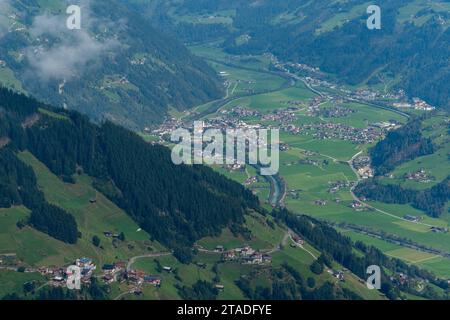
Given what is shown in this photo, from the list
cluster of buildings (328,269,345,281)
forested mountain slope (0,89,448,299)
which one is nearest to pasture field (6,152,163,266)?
forested mountain slope (0,89,448,299)

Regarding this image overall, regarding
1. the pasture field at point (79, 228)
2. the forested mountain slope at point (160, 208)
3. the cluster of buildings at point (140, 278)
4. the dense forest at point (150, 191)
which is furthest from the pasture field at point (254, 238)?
the cluster of buildings at point (140, 278)

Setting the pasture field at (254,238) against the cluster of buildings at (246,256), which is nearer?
the cluster of buildings at (246,256)

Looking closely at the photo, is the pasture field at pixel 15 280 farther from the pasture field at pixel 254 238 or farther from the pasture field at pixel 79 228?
the pasture field at pixel 254 238

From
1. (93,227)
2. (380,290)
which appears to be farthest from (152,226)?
(380,290)

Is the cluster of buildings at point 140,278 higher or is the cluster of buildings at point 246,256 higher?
the cluster of buildings at point 140,278

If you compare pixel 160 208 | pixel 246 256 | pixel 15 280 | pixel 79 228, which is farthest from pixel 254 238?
pixel 15 280

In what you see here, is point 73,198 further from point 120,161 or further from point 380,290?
point 380,290

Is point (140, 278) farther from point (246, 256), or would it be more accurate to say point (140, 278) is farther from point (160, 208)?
point (160, 208)

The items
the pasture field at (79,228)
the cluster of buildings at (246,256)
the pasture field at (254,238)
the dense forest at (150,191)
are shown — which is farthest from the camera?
the dense forest at (150,191)
